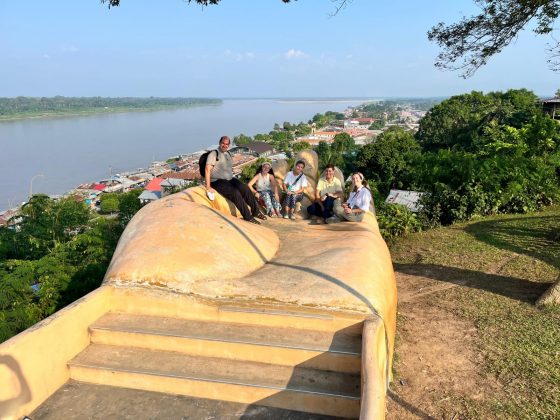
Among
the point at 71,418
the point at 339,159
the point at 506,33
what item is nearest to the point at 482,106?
the point at 339,159

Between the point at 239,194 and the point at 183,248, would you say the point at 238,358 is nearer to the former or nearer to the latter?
the point at 183,248

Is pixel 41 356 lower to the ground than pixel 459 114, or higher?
lower

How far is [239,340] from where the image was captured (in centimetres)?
371

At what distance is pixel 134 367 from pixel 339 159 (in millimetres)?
42760

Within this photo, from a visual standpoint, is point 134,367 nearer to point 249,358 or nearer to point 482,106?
point 249,358

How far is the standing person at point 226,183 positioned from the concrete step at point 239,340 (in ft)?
9.62

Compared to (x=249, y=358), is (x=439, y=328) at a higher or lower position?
lower

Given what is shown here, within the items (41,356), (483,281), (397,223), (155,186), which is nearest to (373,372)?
(41,356)

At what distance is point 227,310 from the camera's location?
398cm

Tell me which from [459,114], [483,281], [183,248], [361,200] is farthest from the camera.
A: [459,114]

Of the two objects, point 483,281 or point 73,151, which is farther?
point 73,151

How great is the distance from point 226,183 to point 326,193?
166 cm

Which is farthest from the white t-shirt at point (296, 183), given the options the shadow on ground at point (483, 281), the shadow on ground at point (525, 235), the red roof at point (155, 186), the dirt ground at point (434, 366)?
the red roof at point (155, 186)

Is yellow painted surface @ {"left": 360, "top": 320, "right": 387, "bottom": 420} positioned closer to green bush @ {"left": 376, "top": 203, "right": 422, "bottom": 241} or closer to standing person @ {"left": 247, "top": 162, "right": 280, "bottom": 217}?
standing person @ {"left": 247, "top": 162, "right": 280, "bottom": 217}
